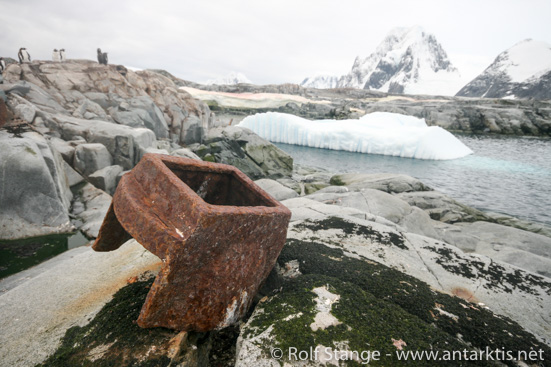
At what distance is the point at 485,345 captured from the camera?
1.78 meters

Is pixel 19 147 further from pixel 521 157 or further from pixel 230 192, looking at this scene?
pixel 521 157

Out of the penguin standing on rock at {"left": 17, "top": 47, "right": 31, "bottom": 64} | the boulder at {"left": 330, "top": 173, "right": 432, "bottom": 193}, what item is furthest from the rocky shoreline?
the penguin standing on rock at {"left": 17, "top": 47, "right": 31, "bottom": 64}

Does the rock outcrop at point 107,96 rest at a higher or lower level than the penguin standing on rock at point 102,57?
lower

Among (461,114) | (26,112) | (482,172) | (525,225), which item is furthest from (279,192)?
(461,114)

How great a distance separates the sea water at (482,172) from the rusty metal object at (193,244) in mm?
10902

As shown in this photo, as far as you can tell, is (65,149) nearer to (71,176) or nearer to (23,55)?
(71,176)

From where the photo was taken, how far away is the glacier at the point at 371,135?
18859 millimetres

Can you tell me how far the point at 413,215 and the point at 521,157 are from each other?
2104 cm

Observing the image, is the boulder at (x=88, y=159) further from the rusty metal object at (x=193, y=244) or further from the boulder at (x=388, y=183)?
the boulder at (x=388, y=183)

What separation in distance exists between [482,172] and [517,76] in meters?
97.2

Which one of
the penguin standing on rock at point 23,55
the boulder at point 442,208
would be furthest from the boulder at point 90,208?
the penguin standing on rock at point 23,55

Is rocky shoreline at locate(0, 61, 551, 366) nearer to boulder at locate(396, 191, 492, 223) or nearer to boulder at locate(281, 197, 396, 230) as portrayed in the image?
boulder at locate(281, 197, 396, 230)

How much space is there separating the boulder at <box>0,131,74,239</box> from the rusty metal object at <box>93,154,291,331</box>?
4.80 m

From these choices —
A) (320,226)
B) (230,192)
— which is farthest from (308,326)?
(320,226)
